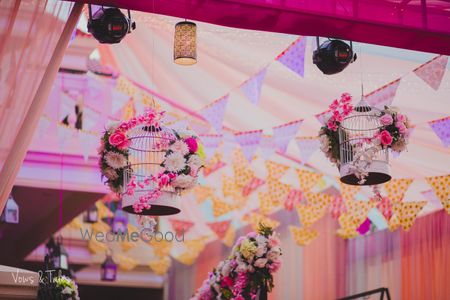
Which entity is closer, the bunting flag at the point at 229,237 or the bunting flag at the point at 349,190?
the bunting flag at the point at 349,190

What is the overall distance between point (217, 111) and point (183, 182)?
10.8 feet

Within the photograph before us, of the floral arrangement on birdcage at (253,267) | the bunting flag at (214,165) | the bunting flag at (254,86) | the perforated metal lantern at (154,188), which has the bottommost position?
the floral arrangement on birdcage at (253,267)

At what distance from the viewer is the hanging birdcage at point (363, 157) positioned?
5113 mm

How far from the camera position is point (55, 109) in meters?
10.6

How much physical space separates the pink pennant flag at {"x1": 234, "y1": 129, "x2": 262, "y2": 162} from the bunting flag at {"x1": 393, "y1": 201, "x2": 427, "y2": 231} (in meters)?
1.91

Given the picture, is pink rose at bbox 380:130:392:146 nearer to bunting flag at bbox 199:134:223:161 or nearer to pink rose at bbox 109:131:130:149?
pink rose at bbox 109:131:130:149

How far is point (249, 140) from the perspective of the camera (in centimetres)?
883

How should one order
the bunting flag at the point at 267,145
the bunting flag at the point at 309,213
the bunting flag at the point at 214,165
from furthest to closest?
the bunting flag at the point at 214,165 → the bunting flag at the point at 309,213 → the bunting flag at the point at 267,145

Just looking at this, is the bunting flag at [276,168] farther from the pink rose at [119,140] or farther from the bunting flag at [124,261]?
the bunting flag at [124,261]

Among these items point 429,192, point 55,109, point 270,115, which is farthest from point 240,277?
point 55,109

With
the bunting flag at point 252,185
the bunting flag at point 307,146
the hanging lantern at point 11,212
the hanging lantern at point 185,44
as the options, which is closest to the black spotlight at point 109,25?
the hanging lantern at point 185,44

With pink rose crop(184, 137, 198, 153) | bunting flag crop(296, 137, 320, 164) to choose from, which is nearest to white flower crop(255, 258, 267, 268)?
pink rose crop(184, 137, 198, 153)

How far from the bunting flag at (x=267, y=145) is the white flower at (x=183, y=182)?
4.01 m

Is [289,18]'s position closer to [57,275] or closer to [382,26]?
[382,26]
